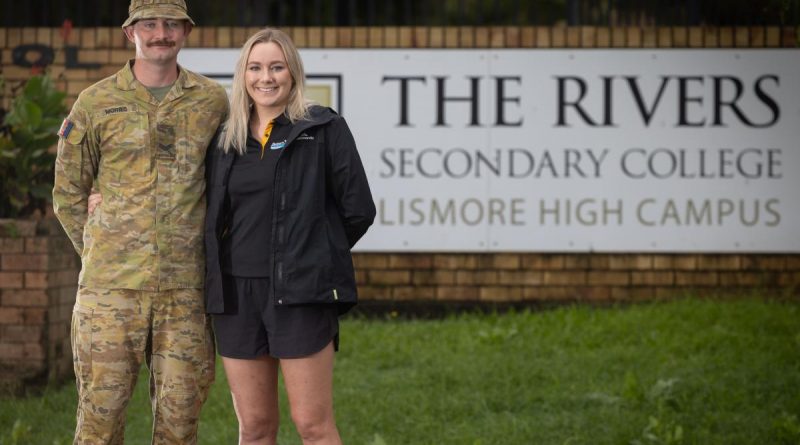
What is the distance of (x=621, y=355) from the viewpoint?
794cm

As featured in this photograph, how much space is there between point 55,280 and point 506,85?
3.73 meters

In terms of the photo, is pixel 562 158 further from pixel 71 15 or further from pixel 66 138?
pixel 66 138

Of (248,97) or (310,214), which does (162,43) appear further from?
(310,214)

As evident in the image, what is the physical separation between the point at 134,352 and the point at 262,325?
1.67ft

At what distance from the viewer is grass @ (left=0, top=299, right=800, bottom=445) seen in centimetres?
648

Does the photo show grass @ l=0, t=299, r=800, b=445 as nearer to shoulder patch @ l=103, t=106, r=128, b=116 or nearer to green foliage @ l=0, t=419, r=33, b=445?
green foliage @ l=0, t=419, r=33, b=445

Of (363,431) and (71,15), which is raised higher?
(71,15)

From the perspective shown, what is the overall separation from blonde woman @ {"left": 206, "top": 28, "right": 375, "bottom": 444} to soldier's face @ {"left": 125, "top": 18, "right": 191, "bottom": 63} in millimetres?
287

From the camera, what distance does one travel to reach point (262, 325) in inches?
174

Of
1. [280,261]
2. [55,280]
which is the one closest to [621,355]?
[55,280]

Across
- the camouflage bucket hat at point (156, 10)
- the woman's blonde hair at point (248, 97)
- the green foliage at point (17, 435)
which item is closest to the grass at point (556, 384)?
the green foliage at point (17, 435)

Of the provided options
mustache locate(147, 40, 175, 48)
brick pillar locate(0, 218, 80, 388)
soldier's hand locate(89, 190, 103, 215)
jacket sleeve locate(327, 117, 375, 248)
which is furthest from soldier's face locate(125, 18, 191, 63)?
brick pillar locate(0, 218, 80, 388)

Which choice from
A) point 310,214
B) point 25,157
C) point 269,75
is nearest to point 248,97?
point 269,75

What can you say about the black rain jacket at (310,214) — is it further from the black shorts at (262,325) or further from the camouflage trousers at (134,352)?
the camouflage trousers at (134,352)
